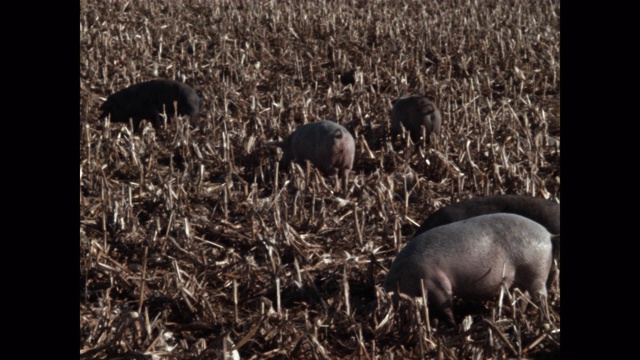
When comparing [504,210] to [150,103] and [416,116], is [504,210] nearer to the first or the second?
[416,116]

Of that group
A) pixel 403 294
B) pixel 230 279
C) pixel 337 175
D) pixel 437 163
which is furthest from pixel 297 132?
pixel 403 294

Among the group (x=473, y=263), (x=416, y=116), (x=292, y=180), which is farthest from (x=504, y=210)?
(x=416, y=116)

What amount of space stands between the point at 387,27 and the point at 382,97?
3893 mm

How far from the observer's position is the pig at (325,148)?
6.56 meters

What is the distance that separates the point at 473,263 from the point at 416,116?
3516 millimetres

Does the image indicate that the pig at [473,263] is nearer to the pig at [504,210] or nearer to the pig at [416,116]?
the pig at [504,210]

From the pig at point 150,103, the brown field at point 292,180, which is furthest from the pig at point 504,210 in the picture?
the pig at point 150,103

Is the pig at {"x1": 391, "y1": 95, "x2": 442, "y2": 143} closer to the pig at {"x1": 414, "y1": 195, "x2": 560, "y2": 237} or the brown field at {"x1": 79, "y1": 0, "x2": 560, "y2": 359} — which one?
the brown field at {"x1": 79, "y1": 0, "x2": 560, "y2": 359}

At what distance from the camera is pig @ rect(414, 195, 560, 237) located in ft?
15.6

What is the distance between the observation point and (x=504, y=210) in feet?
16.0

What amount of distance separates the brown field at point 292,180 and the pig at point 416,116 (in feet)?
0.50
